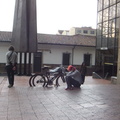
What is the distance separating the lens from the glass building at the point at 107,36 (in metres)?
16.4

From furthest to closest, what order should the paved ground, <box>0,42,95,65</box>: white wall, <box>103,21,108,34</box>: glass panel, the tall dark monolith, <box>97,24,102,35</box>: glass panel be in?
<box>0,42,95,65</box>: white wall < <box>97,24,102,35</box>: glass panel < <box>103,21,108,34</box>: glass panel < the tall dark monolith < the paved ground

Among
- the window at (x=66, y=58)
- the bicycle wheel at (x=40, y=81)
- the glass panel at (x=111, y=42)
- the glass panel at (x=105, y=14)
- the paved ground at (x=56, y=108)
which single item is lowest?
the paved ground at (x=56, y=108)

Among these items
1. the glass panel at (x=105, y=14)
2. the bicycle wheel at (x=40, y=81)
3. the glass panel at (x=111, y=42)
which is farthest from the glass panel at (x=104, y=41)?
the bicycle wheel at (x=40, y=81)

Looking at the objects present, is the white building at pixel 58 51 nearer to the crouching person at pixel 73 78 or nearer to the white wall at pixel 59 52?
the white wall at pixel 59 52

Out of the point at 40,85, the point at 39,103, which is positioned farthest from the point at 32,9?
the point at 39,103

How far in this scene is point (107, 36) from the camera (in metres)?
17.5

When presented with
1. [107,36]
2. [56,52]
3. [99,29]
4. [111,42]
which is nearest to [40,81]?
[111,42]

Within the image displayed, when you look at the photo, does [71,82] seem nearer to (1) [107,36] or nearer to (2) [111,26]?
(2) [111,26]

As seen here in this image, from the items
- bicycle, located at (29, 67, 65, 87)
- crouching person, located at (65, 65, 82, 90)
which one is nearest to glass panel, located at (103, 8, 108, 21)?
bicycle, located at (29, 67, 65, 87)

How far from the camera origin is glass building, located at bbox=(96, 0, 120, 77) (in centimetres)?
1639

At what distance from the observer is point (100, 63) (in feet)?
62.7

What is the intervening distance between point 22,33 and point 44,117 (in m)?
10.9

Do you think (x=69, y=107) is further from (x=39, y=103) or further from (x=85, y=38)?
(x=85, y=38)

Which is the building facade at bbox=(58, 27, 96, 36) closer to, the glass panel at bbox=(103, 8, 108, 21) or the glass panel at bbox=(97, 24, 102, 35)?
the glass panel at bbox=(97, 24, 102, 35)
